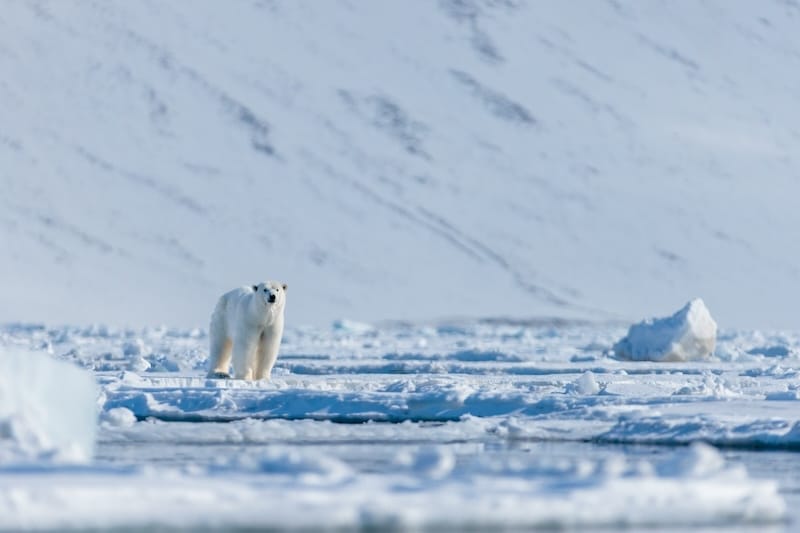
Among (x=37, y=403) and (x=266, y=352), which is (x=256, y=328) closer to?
(x=266, y=352)

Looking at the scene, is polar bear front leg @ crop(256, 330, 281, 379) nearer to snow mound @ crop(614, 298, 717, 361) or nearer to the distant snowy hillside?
snow mound @ crop(614, 298, 717, 361)

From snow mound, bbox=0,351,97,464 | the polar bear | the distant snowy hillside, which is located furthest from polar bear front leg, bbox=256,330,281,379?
the distant snowy hillside

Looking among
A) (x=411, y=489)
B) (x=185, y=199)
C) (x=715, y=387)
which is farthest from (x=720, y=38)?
(x=411, y=489)

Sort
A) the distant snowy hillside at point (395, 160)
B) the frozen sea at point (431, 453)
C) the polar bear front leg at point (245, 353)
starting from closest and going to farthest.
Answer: the frozen sea at point (431, 453), the polar bear front leg at point (245, 353), the distant snowy hillside at point (395, 160)

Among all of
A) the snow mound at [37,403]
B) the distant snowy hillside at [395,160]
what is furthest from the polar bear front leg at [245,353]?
the distant snowy hillside at [395,160]

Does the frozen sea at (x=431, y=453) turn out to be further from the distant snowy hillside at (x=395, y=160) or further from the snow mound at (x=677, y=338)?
the distant snowy hillside at (x=395, y=160)
